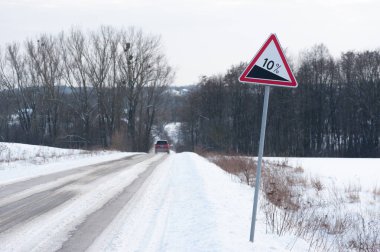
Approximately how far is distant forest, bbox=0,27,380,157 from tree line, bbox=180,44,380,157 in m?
0.16

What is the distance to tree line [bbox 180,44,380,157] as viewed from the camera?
6309cm

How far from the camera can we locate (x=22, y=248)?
5.91m

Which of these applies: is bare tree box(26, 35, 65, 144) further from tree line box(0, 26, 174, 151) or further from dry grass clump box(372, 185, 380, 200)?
dry grass clump box(372, 185, 380, 200)

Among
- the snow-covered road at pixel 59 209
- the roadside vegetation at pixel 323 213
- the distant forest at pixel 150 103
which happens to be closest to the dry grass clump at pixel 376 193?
the roadside vegetation at pixel 323 213

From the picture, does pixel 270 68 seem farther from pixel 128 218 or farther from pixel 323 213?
pixel 323 213

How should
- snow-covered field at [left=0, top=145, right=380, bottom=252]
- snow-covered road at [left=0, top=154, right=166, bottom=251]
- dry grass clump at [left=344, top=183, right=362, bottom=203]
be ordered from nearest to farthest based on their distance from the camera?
snow-covered field at [left=0, top=145, right=380, bottom=252], snow-covered road at [left=0, top=154, right=166, bottom=251], dry grass clump at [left=344, top=183, right=362, bottom=203]

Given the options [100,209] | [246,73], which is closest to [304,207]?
[100,209]

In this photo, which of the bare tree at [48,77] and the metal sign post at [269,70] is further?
the bare tree at [48,77]

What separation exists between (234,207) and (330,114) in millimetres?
62036

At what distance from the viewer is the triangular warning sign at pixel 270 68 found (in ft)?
20.6

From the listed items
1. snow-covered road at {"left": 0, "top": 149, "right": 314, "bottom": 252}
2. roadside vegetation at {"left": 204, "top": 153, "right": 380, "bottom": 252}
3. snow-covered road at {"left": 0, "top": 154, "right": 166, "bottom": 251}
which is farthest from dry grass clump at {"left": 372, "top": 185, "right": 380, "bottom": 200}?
snow-covered road at {"left": 0, "top": 154, "right": 166, "bottom": 251}

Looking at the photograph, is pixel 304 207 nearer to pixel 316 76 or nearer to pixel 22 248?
pixel 22 248

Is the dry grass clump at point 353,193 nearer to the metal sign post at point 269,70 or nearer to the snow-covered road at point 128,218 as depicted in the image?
the snow-covered road at point 128,218

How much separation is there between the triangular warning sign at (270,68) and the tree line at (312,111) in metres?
54.3
